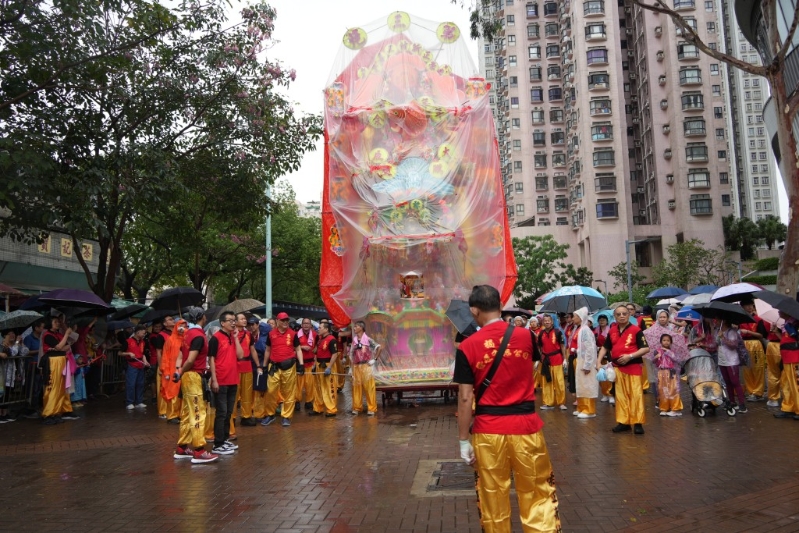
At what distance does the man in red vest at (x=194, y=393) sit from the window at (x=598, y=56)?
172 feet

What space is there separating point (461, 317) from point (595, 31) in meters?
50.1

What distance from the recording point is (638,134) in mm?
59156

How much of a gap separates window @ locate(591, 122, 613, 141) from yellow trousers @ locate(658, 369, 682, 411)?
46.3 metres

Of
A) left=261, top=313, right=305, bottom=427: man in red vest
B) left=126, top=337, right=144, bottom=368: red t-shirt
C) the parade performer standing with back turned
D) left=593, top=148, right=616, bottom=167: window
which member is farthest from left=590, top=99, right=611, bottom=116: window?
the parade performer standing with back turned

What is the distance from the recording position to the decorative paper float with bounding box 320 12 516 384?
14.5 m

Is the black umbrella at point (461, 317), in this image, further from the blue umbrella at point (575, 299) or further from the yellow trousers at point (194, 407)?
the blue umbrella at point (575, 299)

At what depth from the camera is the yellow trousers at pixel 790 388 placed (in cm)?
1023

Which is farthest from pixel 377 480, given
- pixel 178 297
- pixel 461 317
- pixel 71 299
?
pixel 71 299

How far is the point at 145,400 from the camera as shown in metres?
16.3

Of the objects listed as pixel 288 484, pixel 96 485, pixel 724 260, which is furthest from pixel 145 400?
pixel 724 260

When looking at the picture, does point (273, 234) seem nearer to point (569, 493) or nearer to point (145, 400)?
point (145, 400)

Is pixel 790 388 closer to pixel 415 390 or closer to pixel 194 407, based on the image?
pixel 415 390

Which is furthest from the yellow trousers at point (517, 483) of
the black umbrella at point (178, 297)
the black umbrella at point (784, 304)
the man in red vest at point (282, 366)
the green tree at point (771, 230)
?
the green tree at point (771, 230)

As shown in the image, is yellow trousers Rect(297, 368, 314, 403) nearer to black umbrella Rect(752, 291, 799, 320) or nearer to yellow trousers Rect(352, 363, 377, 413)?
yellow trousers Rect(352, 363, 377, 413)
